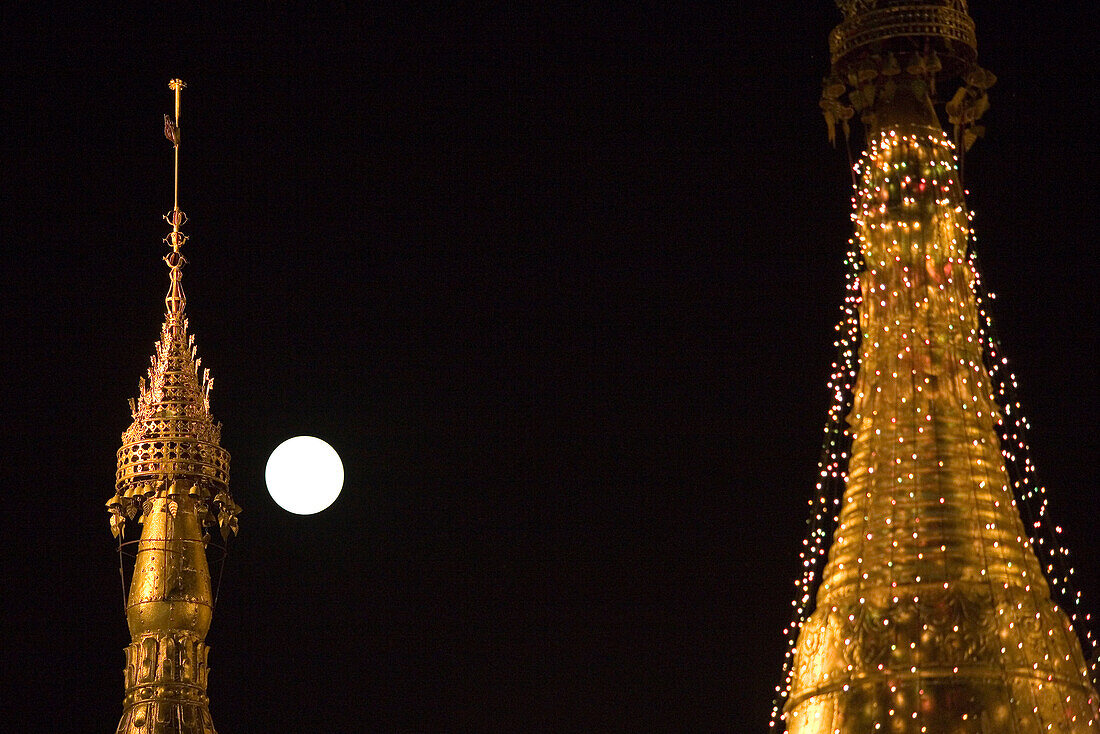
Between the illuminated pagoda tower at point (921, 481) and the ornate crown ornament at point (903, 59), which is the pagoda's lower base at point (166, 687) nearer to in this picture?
the illuminated pagoda tower at point (921, 481)

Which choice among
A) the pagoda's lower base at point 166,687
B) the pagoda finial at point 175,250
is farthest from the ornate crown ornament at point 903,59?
the pagoda's lower base at point 166,687

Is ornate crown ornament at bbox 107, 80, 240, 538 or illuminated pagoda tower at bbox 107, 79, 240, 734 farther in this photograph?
ornate crown ornament at bbox 107, 80, 240, 538

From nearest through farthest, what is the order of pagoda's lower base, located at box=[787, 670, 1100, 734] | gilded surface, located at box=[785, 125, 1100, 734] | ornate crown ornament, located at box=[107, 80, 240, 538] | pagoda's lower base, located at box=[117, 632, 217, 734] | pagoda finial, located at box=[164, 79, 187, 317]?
pagoda's lower base, located at box=[787, 670, 1100, 734] → gilded surface, located at box=[785, 125, 1100, 734] → pagoda's lower base, located at box=[117, 632, 217, 734] → ornate crown ornament, located at box=[107, 80, 240, 538] → pagoda finial, located at box=[164, 79, 187, 317]

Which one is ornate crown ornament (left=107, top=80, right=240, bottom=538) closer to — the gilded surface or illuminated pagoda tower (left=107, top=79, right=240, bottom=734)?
illuminated pagoda tower (left=107, top=79, right=240, bottom=734)

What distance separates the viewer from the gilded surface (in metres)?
17.3

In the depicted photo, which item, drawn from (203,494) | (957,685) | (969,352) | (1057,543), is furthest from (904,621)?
(203,494)

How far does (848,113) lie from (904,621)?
14.3 ft

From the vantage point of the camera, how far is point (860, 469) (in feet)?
60.5

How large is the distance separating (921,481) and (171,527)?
6.19 meters

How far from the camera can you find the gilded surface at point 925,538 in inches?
681

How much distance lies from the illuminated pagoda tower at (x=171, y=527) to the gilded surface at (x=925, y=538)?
4.95m

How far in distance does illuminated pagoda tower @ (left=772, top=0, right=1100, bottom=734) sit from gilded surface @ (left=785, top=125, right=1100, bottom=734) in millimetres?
12

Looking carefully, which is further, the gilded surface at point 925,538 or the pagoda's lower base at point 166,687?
the pagoda's lower base at point 166,687

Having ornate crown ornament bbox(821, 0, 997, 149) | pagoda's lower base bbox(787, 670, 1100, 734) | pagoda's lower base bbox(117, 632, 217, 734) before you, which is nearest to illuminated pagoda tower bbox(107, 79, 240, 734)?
pagoda's lower base bbox(117, 632, 217, 734)
